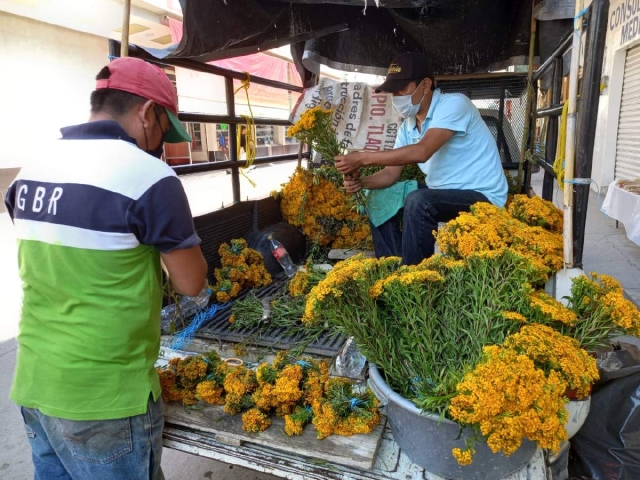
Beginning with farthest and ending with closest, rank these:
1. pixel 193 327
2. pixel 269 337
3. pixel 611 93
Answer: pixel 611 93 < pixel 193 327 < pixel 269 337

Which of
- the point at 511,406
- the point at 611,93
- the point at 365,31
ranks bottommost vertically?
the point at 511,406

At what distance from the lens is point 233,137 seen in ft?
14.6

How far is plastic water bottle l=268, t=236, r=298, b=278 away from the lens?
4145 millimetres

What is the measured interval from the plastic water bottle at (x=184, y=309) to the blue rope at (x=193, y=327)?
54mm

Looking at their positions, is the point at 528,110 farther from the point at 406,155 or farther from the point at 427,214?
the point at 427,214

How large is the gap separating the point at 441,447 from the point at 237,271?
2.53 metres

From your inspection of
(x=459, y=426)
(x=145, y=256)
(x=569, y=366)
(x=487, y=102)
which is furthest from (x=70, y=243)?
(x=487, y=102)

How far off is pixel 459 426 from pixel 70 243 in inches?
57.1

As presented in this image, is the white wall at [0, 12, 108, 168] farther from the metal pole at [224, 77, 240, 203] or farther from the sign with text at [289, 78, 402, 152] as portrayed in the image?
the metal pole at [224, 77, 240, 203]

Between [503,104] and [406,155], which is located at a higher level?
[503,104]

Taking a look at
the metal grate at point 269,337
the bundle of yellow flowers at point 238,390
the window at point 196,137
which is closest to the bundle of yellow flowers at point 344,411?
the bundle of yellow flowers at point 238,390

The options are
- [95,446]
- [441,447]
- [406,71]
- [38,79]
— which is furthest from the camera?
[38,79]

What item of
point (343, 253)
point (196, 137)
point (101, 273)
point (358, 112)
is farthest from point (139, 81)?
point (196, 137)

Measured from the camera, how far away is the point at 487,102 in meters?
5.39
